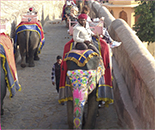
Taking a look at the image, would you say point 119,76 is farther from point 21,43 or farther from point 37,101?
point 21,43

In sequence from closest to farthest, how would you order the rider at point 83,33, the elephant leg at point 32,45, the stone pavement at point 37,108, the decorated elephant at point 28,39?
1. the rider at point 83,33
2. the stone pavement at point 37,108
3. the decorated elephant at point 28,39
4. the elephant leg at point 32,45

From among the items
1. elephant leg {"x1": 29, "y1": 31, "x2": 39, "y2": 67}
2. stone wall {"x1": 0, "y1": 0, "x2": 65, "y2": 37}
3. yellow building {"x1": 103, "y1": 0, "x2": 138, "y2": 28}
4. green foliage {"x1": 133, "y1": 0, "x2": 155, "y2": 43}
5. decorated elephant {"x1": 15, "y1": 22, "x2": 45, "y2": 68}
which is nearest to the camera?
decorated elephant {"x1": 15, "y1": 22, "x2": 45, "y2": 68}

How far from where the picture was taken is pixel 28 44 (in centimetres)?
1063

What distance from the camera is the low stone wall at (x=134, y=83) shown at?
5.05 m

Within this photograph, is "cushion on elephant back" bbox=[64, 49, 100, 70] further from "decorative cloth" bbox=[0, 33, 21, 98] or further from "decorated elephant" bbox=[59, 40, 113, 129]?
"decorative cloth" bbox=[0, 33, 21, 98]

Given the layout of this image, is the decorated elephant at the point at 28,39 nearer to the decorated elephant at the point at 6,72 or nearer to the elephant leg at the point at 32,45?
the elephant leg at the point at 32,45

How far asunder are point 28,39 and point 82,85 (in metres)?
5.32

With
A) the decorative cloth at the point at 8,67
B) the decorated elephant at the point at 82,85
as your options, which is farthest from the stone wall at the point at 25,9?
the decorated elephant at the point at 82,85

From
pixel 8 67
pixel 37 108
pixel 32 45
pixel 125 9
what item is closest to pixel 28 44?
pixel 32 45

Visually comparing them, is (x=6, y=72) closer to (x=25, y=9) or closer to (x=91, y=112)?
(x=91, y=112)

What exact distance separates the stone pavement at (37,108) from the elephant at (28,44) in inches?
11.4

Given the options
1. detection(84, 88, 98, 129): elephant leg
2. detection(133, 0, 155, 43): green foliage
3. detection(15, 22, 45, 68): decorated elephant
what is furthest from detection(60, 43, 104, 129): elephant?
detection(133, 0, 155, 43): green foliage

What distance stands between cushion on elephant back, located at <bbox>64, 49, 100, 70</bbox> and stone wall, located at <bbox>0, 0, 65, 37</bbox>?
4.85 meters

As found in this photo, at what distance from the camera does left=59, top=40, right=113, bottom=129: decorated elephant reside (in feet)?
18.2
